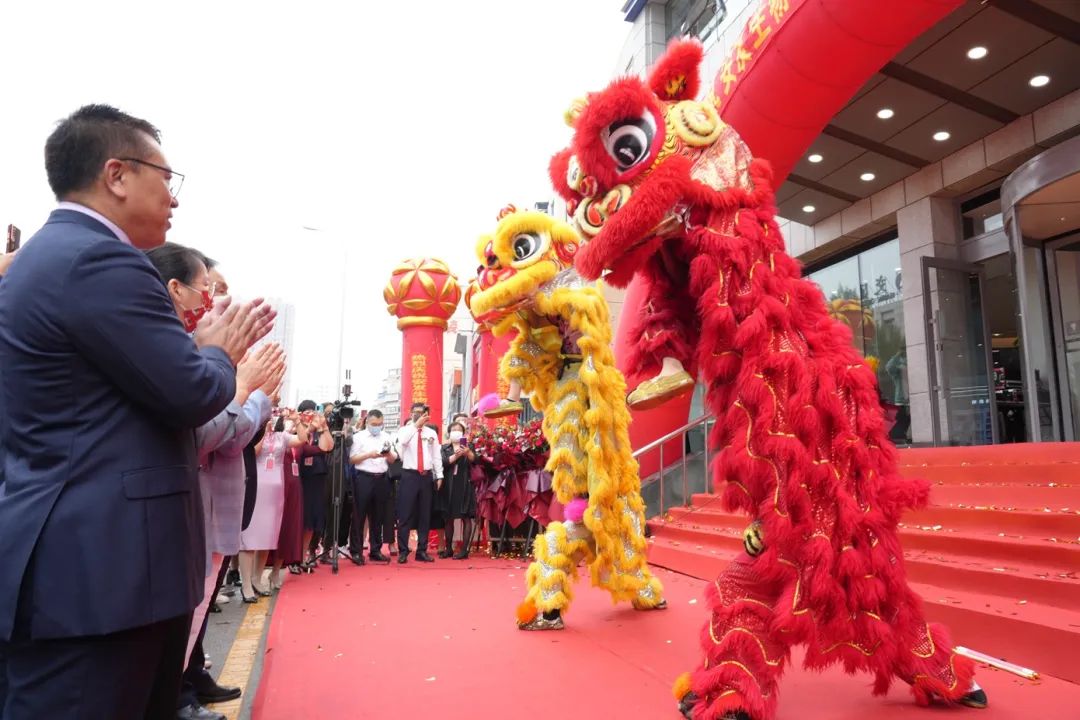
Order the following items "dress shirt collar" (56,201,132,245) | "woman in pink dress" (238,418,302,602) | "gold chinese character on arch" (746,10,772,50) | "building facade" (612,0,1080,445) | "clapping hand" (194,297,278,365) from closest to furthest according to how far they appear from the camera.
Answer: "dress shirt collar" (56,201,132,245), "clapping hand" (194,297,278,365), "woman in pink dress" (238,418,302,602), "gold chinese character on arch" (746,10,772,50), "building facade" (612,0,1080,445)

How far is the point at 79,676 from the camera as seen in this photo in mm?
1074

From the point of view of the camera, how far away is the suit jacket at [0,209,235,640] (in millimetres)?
1072

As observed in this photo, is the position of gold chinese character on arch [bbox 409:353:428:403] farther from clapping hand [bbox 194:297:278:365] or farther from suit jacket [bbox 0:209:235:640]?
suit jacket [bbox 0:209:235:640]

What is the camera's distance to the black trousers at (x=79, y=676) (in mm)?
1060

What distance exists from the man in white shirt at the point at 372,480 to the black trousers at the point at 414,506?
0.18 meters

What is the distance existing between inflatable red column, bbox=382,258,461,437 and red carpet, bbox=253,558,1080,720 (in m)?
10.1

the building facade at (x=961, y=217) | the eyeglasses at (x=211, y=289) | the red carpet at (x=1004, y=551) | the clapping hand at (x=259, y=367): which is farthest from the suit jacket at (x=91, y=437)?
the building facade at (x=961, y=217)

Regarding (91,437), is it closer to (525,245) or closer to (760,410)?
(760,410)

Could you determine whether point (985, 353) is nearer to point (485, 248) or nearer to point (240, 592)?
point (485, 248)

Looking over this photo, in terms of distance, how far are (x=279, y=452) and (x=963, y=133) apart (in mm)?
8148

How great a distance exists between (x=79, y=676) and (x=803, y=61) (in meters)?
6.65

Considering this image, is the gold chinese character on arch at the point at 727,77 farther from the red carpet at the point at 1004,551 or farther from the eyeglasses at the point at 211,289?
the eyeglasses at the point at 211,289

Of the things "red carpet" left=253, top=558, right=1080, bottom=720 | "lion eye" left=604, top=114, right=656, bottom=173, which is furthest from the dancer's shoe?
"red carpet" left=253, top=558, right=1080, bottom=720

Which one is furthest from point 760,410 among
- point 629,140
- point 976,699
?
point 976,699
